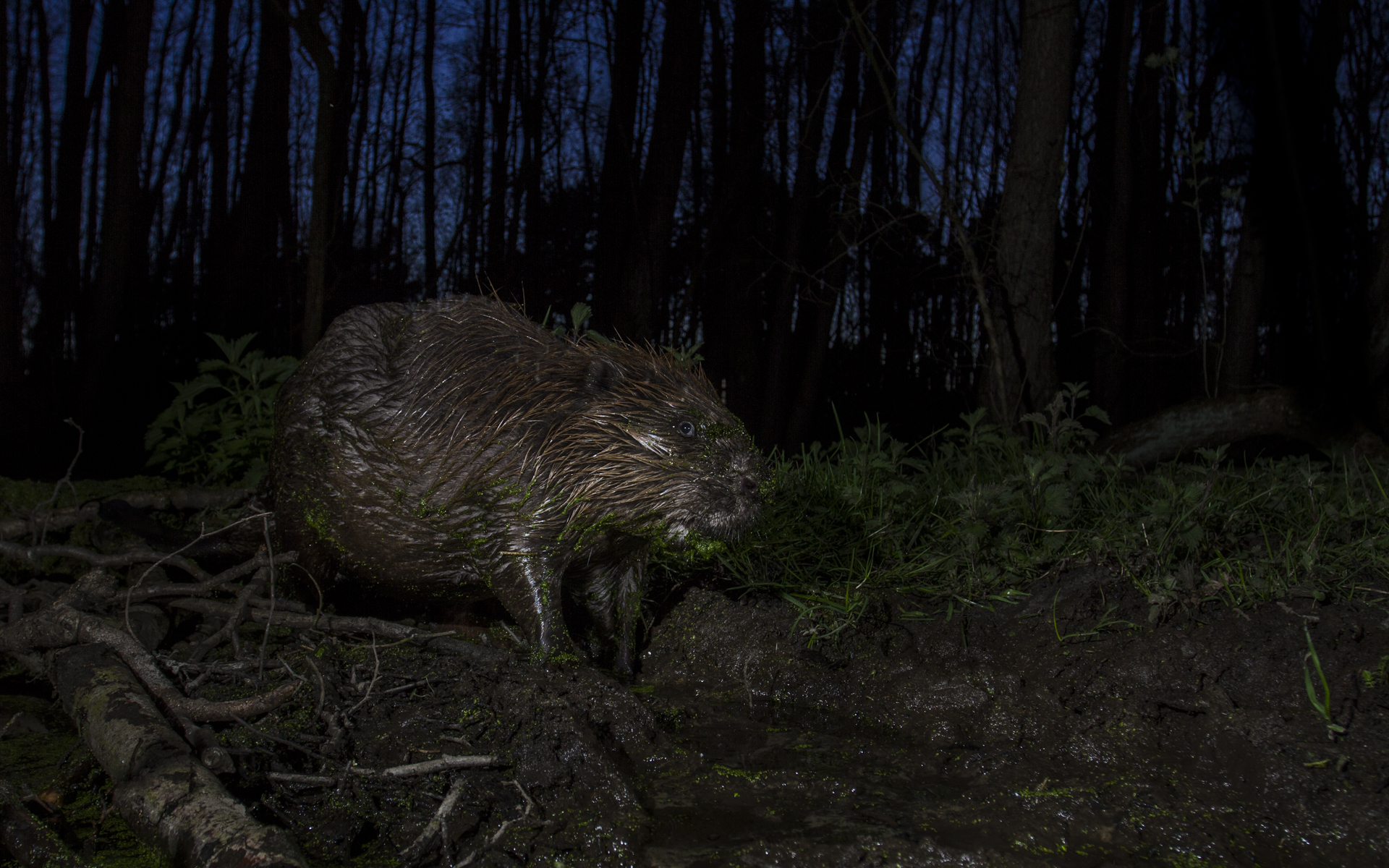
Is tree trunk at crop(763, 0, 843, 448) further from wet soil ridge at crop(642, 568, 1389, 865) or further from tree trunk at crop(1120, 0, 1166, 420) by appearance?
wet soil ridge at crop(642, 568, 1389, 865)

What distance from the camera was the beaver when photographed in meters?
2.60

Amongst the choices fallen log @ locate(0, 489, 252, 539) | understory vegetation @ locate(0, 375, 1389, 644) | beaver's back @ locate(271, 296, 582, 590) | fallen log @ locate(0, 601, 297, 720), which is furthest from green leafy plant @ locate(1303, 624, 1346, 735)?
fallen log @ locate(0, 489, 252, 539)

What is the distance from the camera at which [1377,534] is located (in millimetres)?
2820

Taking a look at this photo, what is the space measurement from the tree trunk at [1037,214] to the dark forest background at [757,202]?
2 cm

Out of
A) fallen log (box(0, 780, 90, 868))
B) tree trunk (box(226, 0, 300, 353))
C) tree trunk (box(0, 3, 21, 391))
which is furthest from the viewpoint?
tree trunk (box(226, 0, 300, 353))

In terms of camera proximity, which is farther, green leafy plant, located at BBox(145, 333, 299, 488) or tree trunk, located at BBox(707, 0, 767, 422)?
tree trunk, located at BBox(707, 0, 767, 422)

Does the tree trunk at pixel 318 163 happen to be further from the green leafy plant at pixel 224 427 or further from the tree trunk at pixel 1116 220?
the tree trunk at pixel 1116 220

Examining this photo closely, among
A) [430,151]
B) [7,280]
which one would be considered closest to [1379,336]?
[7,280]

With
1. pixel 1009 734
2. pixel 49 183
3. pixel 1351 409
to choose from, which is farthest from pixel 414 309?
pixel 49 183

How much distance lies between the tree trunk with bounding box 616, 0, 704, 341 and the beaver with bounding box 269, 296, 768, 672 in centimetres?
391

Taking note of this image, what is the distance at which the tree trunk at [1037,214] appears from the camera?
5195 mm

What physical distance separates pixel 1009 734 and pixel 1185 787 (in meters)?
0.47

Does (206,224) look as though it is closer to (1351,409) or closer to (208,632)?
(208,632)

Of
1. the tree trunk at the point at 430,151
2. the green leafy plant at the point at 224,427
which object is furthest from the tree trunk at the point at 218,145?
the green leafy plant at the point at 224,427
